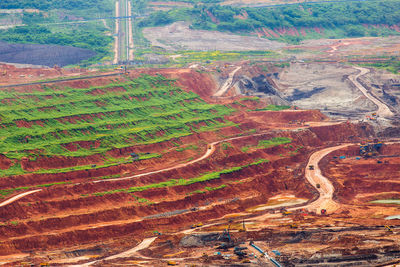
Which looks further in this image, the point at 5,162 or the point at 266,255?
the point at 5,162

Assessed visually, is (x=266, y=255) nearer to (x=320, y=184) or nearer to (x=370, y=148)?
(x=320, y=184)

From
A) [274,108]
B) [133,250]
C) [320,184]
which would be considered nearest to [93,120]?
[133,250]

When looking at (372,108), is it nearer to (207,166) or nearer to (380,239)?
(207,166)

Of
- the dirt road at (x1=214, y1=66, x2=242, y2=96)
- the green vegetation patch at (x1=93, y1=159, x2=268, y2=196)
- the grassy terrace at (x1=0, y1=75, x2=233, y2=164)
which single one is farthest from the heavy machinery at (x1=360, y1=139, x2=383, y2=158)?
the dirt road at (x1=214, y1=66, x2=242, y2=96)

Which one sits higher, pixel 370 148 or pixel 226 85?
pixel 226 85

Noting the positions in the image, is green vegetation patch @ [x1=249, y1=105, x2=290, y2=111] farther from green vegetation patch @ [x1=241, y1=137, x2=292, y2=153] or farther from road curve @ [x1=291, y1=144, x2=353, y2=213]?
road curve @ [x1=291, y1=144, x2=353, y2=213]

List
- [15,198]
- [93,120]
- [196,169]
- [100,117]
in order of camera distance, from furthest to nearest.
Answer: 1. [100,117]
2. [93,120]
3. [196,169]
4. [15,198]

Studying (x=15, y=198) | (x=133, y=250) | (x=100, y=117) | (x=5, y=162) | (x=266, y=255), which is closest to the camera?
(x=266, y=255)

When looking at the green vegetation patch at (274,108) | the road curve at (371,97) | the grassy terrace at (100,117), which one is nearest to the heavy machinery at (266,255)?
the grassy terrace at (100,117)

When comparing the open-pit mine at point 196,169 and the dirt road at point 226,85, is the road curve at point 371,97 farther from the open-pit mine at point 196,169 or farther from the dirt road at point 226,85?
the dirt road at point 226,85
